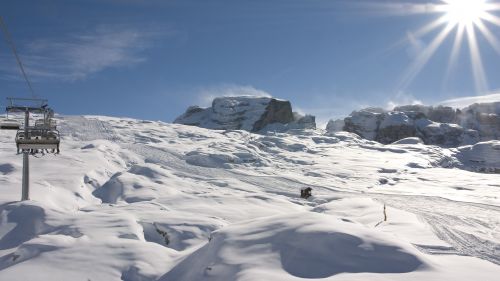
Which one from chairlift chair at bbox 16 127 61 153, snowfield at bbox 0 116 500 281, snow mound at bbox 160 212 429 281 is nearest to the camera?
snow mound at bbox 160 212 429 281

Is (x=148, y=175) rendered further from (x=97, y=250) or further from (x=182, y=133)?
(x=182, y=133)

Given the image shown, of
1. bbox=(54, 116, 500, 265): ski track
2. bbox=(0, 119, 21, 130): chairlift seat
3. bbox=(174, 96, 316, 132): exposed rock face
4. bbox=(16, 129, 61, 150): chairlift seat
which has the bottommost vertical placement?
bbox=(54, 116, 500, 265): ski track

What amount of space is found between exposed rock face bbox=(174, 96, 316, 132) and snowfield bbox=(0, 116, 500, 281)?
95.6 metres

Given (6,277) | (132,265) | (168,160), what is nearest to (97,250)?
(132,265)

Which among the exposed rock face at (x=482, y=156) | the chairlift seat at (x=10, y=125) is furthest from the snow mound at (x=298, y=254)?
the exposed rock face at (x=482, y=156)

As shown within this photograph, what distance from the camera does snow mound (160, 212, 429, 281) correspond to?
10133 mm

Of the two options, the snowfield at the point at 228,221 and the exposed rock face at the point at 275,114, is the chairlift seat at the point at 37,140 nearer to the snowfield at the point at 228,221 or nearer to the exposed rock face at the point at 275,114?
the snowfield at the point at 228,221

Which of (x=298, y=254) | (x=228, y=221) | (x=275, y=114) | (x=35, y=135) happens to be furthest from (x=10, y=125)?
(x=275, y=114)

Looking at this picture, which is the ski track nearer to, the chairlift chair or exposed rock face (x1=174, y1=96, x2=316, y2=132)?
the chairlift chair

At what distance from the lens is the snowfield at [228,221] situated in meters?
10.8

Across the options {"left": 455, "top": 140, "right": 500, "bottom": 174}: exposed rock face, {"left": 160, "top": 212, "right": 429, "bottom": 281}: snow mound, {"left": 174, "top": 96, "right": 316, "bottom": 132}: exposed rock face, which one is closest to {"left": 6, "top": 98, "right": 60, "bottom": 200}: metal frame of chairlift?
{"left": 160, "top": 212, "right": 429, "bottom": 281}: snow mound

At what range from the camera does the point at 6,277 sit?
10859 mm

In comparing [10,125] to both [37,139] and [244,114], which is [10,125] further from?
[244,114]

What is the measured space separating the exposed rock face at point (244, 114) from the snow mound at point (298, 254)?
444ft
